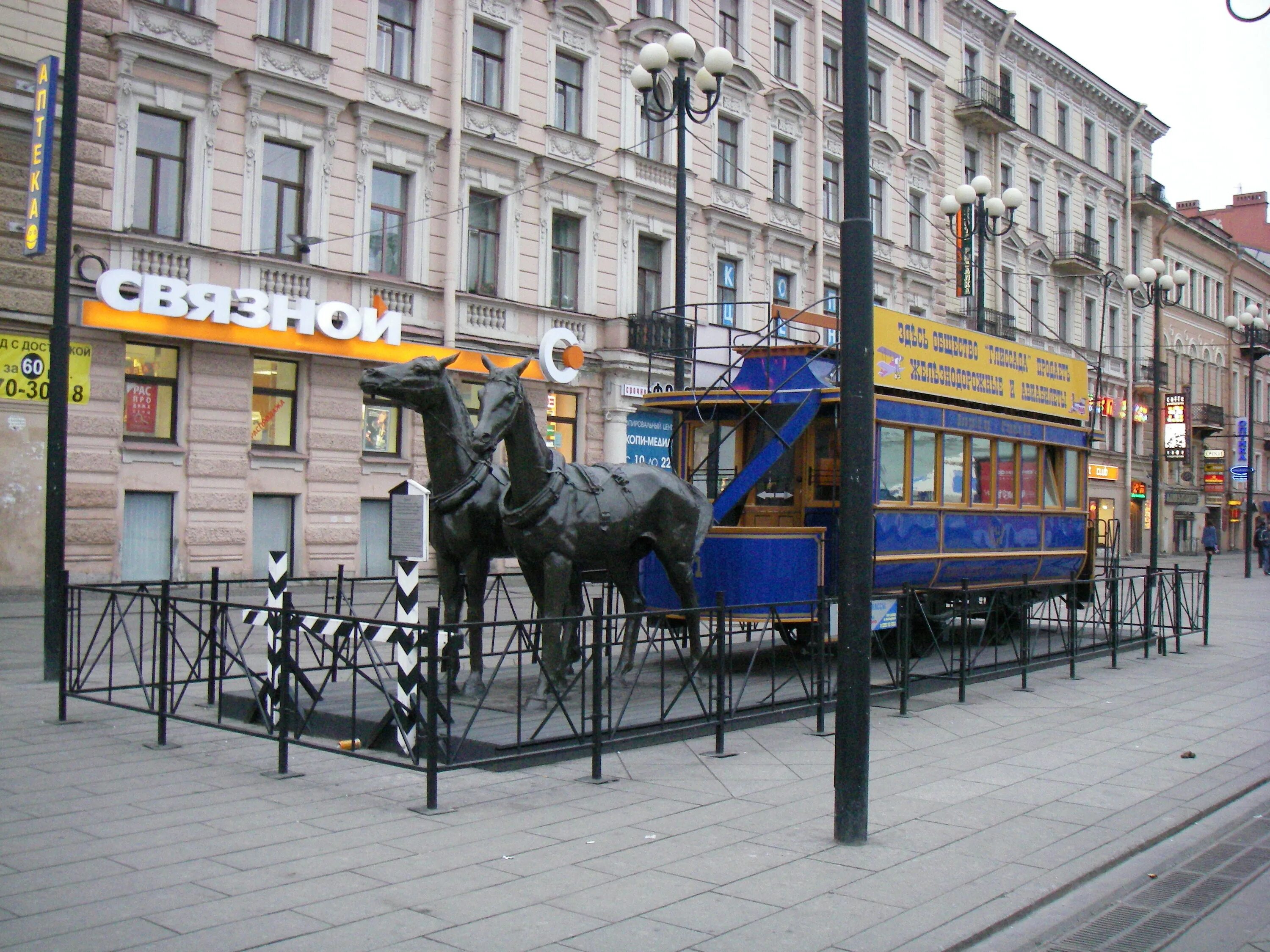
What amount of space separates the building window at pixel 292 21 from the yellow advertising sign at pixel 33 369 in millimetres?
7237

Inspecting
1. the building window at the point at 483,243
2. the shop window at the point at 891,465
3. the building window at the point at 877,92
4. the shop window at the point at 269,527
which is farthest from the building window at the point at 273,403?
the building window at the point at 877,92

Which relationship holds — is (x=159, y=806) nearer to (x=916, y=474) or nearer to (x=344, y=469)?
(x=916, y=474)

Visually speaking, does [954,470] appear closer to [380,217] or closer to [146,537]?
[146,537]

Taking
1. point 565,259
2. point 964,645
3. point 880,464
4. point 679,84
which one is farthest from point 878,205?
point 964,645

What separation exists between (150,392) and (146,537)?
2552mm

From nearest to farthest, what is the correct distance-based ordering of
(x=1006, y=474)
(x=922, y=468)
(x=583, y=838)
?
(x=583, y=838)
(x=922, y=468)
(x=1006, y=474)

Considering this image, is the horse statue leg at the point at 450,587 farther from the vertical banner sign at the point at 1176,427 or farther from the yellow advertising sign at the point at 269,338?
the vertical banner sign at the point at 1176,427

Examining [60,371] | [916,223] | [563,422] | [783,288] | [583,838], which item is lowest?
[583,838]

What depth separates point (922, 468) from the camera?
13.5 metres

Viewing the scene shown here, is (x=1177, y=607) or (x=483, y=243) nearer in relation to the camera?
(x=1177, y=607)

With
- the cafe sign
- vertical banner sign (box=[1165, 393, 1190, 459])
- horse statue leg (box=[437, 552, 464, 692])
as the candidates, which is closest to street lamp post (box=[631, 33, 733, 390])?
the cafe sign

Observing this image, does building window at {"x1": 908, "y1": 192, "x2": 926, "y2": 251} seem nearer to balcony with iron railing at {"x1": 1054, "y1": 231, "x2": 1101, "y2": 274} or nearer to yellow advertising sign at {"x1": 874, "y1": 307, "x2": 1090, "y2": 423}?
balcony with iron railing at {"x1": 1054, "y1": 231, "x2": 1101, "y2": 274}

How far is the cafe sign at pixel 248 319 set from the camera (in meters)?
19.5

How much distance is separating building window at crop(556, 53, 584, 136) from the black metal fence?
1672 cm
